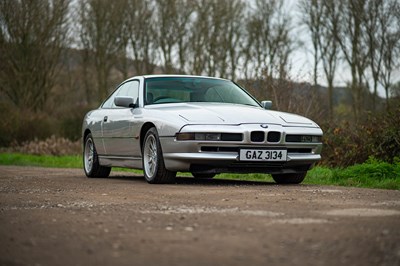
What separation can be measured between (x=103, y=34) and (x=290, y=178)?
96.4 feet

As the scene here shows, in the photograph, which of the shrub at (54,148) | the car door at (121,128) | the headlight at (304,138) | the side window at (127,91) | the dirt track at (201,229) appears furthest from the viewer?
the shrub at (54,148)

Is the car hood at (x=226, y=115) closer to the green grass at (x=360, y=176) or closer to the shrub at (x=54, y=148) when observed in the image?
the green grass at (x=360, y=176)

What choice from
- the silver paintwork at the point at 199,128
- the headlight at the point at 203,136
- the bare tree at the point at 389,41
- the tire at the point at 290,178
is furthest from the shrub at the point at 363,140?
the bare tree at the point at 389,41

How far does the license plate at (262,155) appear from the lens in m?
8.80

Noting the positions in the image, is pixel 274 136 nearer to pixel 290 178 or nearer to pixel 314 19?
pixel 290 178

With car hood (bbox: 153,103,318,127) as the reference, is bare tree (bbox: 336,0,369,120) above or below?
above

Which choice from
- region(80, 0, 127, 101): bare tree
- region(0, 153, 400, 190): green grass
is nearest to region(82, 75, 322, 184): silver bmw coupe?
region(0, 153, 400, 190): green grass

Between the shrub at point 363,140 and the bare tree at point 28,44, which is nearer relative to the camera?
the shrub at point 363,140

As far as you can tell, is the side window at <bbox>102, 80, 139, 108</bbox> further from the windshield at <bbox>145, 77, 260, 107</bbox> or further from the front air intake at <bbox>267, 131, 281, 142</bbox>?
the front air intake at <bbox>267, 131, 281, 142</bbox>

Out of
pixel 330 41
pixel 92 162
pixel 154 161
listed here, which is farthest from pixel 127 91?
pixel 330 41

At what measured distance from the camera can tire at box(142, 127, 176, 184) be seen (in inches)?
359

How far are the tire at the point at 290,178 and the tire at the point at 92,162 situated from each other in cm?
305

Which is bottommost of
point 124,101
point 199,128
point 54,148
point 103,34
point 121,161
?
point 54,148

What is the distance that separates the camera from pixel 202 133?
8.73 meters
